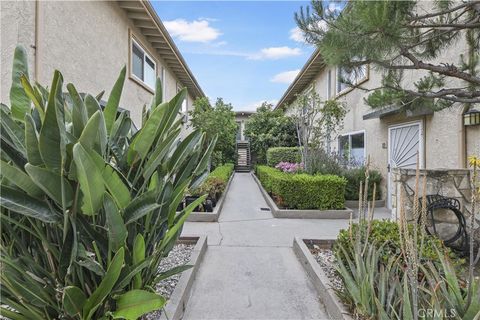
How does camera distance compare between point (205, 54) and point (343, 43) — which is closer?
point (343, 43)

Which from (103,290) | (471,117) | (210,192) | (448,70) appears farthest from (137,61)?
(471,117)

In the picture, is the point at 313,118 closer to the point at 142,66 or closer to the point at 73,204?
the point at 142,66

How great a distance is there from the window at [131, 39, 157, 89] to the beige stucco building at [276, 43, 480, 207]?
579 cm

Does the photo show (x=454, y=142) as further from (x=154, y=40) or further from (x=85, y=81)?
(x=154, y=40)

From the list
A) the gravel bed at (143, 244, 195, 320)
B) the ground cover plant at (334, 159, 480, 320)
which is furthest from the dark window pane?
the ground cover plant at (334, 159, 480, 320)

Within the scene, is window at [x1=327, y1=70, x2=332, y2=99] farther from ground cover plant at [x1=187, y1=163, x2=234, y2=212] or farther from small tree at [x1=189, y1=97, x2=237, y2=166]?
ground cover plant at [x1=187, y1=163, x2=234, y2=212]

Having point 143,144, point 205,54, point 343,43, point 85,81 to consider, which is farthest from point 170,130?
point 205,54

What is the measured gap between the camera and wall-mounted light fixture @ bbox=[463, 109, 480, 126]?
4981 millimetres

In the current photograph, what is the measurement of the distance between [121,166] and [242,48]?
920cm

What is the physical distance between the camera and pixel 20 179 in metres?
1.60

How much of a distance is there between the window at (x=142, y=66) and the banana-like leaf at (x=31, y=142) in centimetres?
757

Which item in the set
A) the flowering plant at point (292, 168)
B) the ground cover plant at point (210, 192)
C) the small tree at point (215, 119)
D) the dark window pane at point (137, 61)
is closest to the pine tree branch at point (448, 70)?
the ground cover plant at point (210, 192)

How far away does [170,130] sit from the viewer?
232cm

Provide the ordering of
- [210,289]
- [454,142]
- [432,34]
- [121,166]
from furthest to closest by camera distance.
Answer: [454,142], [432,34], [210,289], [121,166]
